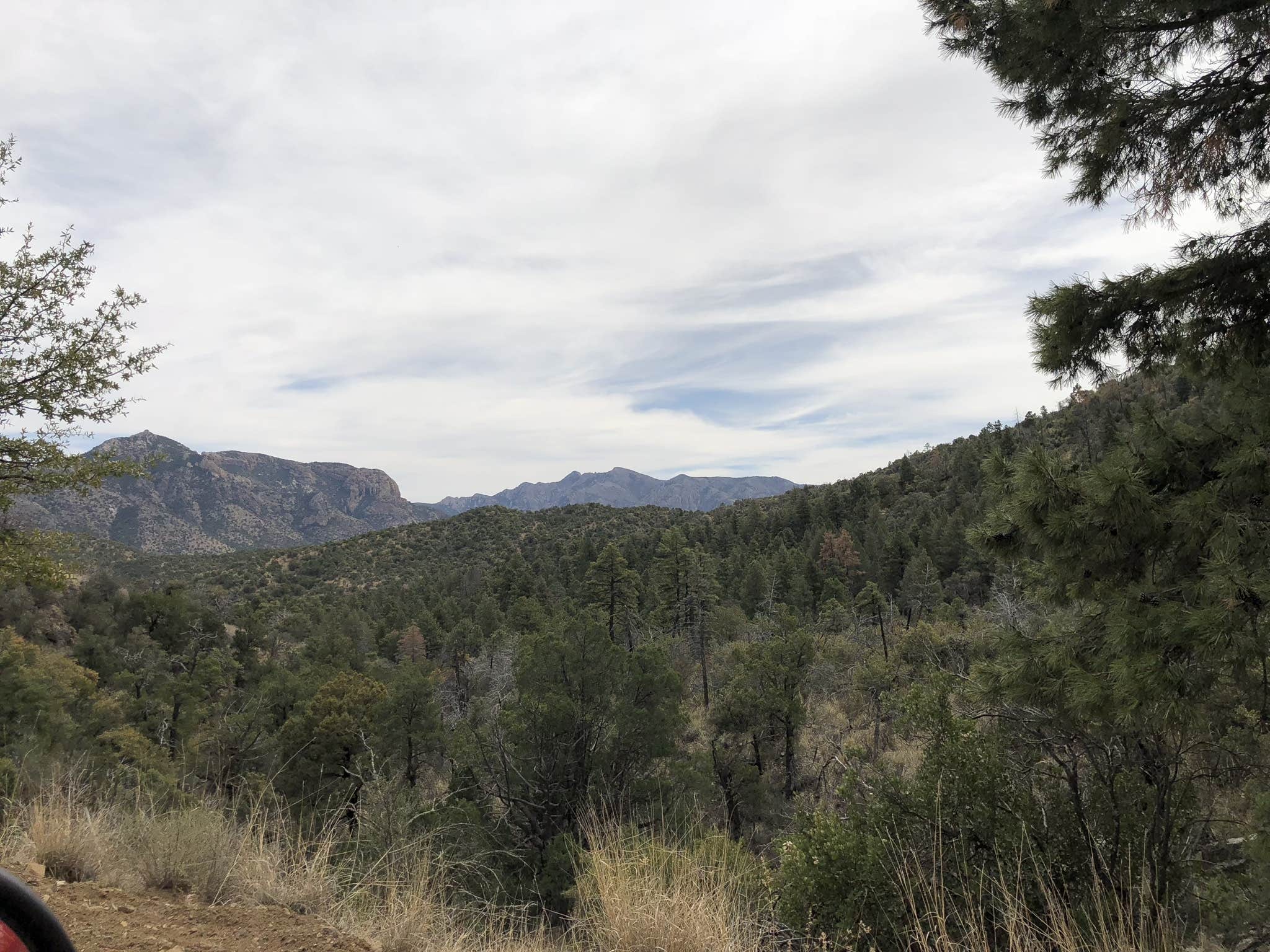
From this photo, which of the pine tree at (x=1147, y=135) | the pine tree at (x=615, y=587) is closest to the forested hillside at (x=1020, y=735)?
the pine tree at (x=1147, y=135)

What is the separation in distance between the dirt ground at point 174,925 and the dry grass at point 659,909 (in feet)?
3.80

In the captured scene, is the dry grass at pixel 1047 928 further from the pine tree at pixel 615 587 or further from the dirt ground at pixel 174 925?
the pine tree at pixel 615 587

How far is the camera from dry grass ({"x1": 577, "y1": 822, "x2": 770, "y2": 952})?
9.05ft

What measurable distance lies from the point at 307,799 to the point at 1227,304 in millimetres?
23119

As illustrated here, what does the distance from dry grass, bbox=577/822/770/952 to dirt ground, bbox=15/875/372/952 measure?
1159 mm

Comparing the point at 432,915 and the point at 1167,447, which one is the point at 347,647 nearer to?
the point at 432,915

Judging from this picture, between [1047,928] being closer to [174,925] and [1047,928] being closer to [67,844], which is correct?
[174,925]

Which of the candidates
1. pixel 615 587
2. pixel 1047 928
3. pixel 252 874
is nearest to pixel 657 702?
→ pixel 252 874

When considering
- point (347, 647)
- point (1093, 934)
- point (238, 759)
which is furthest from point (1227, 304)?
point (347, 647)

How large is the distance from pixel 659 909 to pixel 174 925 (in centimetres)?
244

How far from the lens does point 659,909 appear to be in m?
2.87

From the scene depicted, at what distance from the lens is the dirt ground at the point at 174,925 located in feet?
9.27

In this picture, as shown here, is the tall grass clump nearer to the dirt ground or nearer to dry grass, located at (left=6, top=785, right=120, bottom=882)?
dry grass, located at (left=6, top=785, right=120, bottom=882)

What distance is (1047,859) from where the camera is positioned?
4430mm
